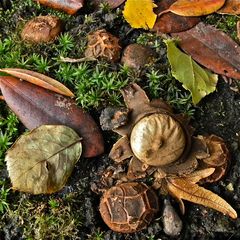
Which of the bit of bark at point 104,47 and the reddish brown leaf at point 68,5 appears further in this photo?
the reddish brown leaf at point 68,5

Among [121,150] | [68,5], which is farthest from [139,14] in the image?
[121,150]

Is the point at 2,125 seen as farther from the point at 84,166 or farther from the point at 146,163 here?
the point at 146,163

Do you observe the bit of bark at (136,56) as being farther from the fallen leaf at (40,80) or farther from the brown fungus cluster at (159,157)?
the fallen leaf at (40,80)

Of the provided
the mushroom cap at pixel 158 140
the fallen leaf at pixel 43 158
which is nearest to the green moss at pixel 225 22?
the mushroom cap at pixel 158 140

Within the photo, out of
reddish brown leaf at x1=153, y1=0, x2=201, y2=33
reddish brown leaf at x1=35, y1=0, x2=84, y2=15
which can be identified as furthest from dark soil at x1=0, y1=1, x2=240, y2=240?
reddish brown leaf at x1=35, y1=0, x2=84, y2=15

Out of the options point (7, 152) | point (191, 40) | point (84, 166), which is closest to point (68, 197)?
point (84, 166)

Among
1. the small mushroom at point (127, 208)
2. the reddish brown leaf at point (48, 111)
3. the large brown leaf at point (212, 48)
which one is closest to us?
the small mushroom at point (127, 208)

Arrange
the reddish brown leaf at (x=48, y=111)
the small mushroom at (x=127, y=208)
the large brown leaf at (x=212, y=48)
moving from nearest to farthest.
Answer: the small mushroom at (x=127, y=208) → the reddish brown leaf at (x=48, y=111) → the large brown leaf at (x=212, y=48)
